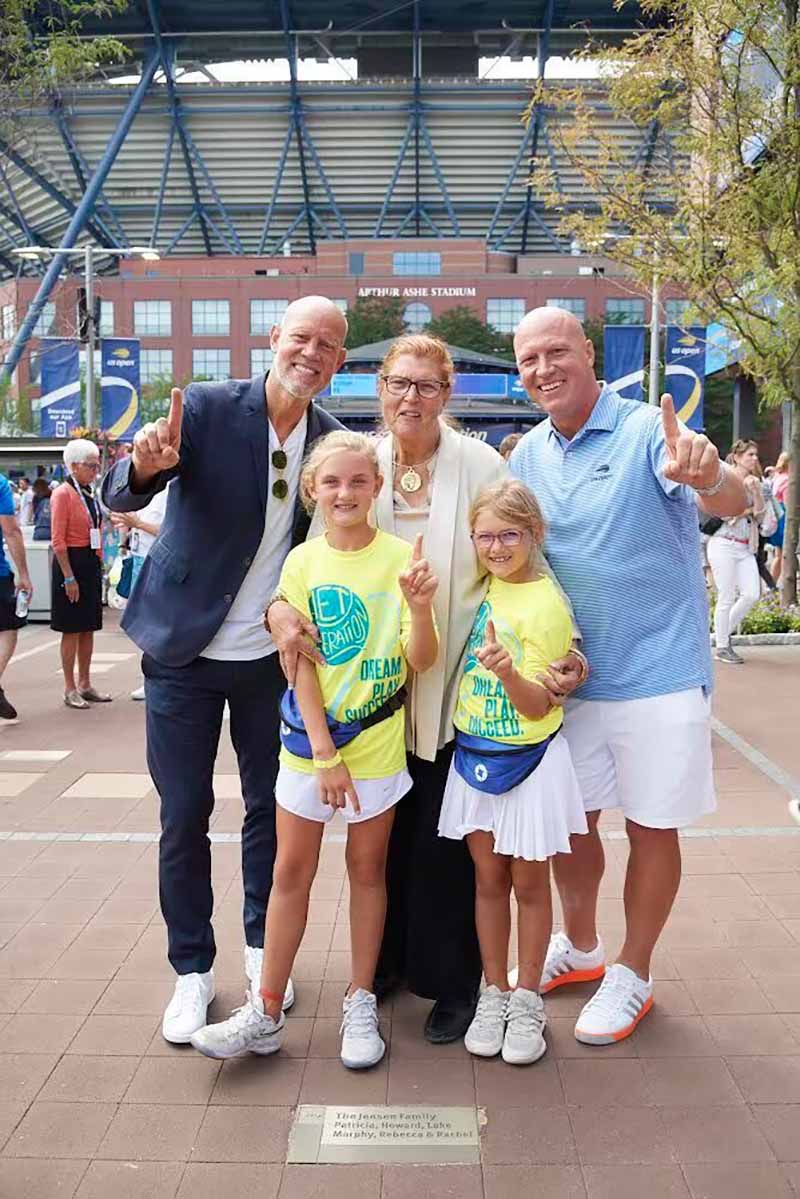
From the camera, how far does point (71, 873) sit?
4609 mm

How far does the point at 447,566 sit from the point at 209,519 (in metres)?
0.69

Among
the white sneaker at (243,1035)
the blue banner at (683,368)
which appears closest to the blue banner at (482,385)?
the blue banner at (683,368)

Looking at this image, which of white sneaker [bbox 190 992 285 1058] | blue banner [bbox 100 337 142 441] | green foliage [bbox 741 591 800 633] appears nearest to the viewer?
white sneaker [bbox 190 992 285 1058]

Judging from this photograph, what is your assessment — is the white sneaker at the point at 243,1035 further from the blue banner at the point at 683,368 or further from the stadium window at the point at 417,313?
the stadium window at the point at 417,313

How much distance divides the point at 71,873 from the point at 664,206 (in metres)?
10.2

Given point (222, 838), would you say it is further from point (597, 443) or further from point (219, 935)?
point (597, 443)

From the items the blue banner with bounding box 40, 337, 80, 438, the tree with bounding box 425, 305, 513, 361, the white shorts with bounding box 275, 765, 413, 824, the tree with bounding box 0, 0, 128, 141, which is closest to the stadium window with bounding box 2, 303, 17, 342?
the blue banner with bounding box 40, 337, 80, 438

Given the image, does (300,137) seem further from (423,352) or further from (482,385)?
(423,352)

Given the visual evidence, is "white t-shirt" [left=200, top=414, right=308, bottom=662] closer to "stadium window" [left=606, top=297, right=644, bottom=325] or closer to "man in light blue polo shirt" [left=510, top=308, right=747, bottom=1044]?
"man in light blue polo shirt" [left=510, top=308, right=747, bottom=1044]

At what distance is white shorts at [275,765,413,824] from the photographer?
2.94 meters

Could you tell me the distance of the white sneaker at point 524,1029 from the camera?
3.01 metres

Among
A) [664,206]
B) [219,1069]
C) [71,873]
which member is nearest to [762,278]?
[664,206]

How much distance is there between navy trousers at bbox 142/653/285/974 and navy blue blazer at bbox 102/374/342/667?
133 mm

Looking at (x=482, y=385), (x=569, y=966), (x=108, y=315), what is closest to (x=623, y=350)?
(x=569, y=966)
